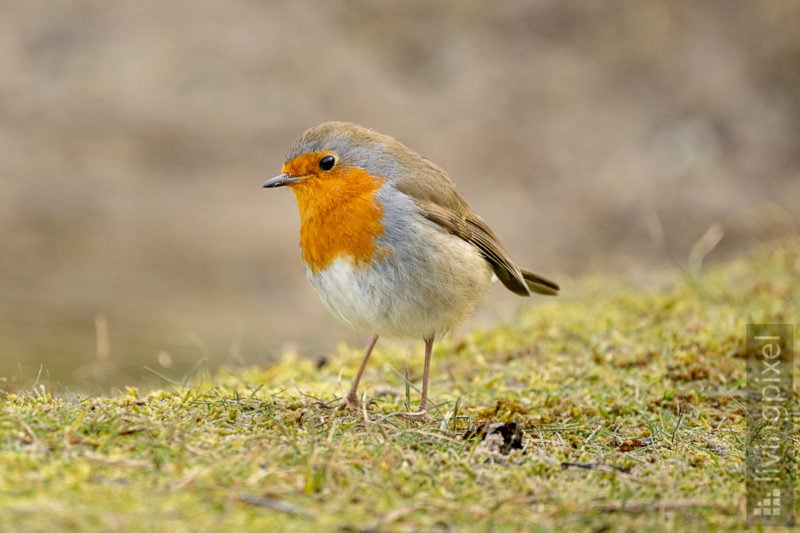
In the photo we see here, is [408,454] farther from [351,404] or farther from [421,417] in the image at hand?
[351,404]

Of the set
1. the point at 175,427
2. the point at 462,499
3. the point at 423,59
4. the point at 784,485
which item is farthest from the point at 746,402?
the point at 423,59

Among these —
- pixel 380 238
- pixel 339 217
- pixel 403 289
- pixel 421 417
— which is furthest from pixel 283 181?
pixel 421 417

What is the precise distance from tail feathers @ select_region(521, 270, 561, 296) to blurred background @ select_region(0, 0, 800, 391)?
3631mm

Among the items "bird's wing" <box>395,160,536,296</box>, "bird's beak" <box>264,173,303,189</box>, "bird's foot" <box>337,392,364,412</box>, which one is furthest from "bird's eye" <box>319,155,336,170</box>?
"bird's foot" <box>337,392,364,412</box>

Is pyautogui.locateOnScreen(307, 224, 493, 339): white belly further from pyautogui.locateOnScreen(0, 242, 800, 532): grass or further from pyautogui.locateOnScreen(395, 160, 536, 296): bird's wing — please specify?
pyautogui.locateOnScreen(0, 242, 800, 532): grass

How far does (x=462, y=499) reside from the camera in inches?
94.3

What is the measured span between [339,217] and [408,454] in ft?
4.14

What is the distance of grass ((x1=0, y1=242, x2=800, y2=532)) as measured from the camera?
7.14 feet

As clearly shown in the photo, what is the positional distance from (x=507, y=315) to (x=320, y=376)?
1.70 m

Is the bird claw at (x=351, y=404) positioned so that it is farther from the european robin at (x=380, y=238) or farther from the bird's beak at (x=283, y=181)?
the bird's beak at (x=283, y=181)

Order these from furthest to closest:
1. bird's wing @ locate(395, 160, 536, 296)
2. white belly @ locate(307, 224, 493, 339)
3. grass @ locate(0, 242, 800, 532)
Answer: bird's wing @ locate(395, 160, 536, 296) < white belly @ locate(307, 224, 493, 339) < grass @ locate(0, 242, 800, 532)

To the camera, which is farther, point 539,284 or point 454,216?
point 539,284

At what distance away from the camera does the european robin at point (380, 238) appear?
3557 millimetres

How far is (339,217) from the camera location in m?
3.62
